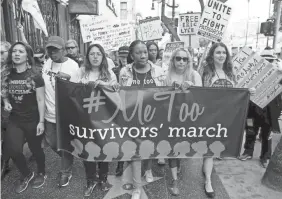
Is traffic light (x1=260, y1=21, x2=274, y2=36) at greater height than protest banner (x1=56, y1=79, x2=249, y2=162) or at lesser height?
greater

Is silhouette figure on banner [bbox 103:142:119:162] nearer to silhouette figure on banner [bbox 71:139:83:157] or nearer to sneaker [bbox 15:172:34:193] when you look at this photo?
silhouette figure on banner [bbox 71:139:83:157]

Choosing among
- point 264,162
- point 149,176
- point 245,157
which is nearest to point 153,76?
point 149,176

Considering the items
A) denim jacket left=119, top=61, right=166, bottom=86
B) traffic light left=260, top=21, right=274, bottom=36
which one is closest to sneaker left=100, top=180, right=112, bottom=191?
denim jacket left=119, top=61, right=166, bottom=86

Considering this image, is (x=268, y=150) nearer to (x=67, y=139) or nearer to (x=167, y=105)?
(x=167, y=105)

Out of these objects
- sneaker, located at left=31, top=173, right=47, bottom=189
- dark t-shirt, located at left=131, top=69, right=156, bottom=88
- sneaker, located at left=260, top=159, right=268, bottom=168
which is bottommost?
sneaker, located at left=260, top=159, right=268, bottom=168

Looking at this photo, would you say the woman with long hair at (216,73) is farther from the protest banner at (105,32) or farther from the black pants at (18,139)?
the protest banner at (105,32)

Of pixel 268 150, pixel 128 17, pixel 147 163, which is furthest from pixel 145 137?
pixel 128 17

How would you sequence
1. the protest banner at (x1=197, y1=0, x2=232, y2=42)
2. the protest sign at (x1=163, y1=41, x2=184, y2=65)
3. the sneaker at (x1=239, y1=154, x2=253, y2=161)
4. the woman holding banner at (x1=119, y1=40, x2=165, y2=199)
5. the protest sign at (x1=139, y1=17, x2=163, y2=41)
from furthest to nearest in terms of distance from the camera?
the protest sign at (x1=139, y1=17, x2=163, y2=41), the protest sign at (x1=163, y1=41, x2=184, y2=65), the protest banner at (x1=197, y1=0, x2=232, y2=42), the sneaker at (x1=239, y1=154, x2=253, y2=161), the woman holding banner at (x1=119, y1=40, x2=165, y2=199)

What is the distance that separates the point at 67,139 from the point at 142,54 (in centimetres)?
133

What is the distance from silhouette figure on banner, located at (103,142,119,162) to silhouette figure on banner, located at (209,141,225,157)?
1.11 meters

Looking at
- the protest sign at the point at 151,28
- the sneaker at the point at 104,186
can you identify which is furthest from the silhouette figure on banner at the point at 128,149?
the protest sign at the point at 151,28

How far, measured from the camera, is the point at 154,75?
3.37 m

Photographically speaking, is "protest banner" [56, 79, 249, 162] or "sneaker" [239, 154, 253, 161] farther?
"sneaker" [239, 154, 253, 161]

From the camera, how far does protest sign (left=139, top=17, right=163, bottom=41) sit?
8.95 meters
